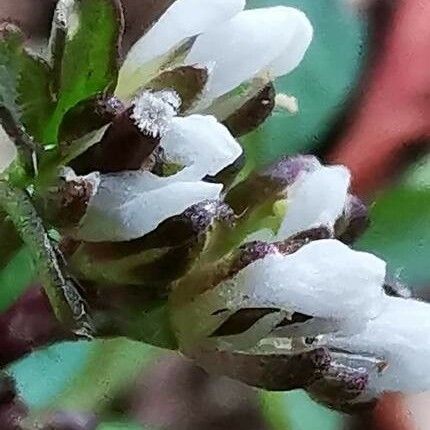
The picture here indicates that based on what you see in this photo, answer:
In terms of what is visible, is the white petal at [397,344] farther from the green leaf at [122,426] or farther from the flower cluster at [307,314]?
the green leaf at [122,426]

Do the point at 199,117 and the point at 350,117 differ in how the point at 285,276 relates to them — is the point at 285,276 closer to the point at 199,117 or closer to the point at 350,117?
the point at 199,117

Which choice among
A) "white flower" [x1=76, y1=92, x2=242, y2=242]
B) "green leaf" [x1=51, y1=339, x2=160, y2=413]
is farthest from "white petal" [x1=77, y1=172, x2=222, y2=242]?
"green leaf" [x1=51, y1=339, x2=160, y2=413]

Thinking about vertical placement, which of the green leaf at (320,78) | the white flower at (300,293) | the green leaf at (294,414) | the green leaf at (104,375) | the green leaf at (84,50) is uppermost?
the green leaf at (84,50)

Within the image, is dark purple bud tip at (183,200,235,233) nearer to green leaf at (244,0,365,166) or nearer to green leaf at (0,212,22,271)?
green leaf at (0,212,22,271)

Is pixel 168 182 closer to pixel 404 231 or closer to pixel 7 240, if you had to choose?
pixel 7 240

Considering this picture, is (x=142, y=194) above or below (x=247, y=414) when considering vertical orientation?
above

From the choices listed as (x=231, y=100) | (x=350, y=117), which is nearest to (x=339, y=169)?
(x=231, y=100)

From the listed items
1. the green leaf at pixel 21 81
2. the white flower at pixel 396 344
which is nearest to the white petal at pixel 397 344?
the white flower at pixel 396 344
